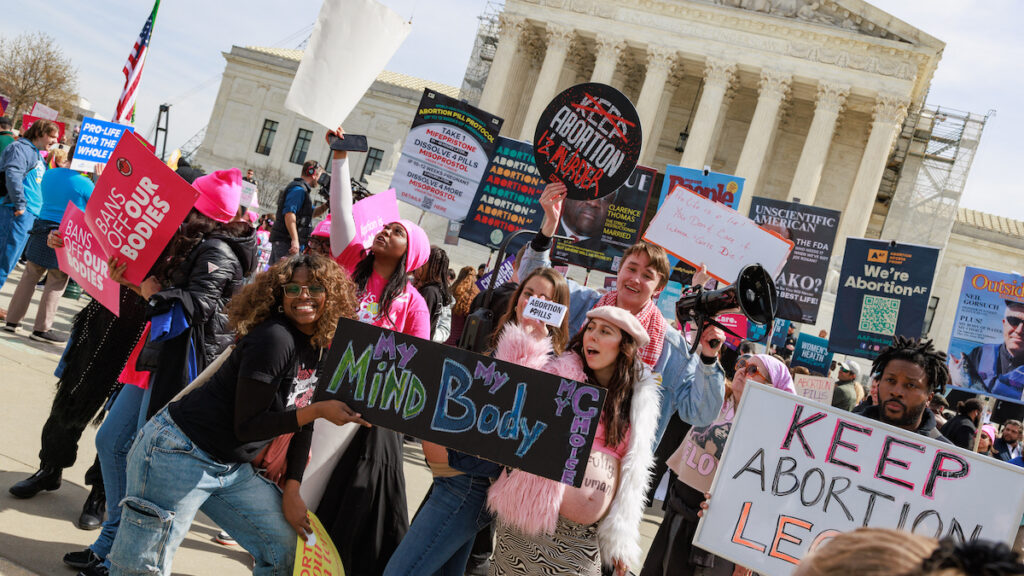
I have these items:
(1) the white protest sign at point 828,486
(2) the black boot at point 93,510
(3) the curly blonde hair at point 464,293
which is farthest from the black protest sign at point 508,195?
(1) the white protest sign at point 828,486

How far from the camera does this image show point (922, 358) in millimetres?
3941

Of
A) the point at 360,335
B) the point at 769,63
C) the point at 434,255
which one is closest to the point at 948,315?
the point at 769,63

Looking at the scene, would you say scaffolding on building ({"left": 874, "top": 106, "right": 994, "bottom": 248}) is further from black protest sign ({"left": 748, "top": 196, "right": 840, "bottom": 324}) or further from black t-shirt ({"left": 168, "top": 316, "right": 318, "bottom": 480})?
black t-shirt ({"left": 168, "top": 316, "right": 318, "bottom": 480})

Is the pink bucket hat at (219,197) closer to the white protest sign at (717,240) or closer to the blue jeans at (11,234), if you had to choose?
the white protest sign at (717,240)

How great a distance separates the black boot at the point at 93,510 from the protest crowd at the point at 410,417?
12 millimetres

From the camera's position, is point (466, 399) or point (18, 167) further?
point (18, 167)

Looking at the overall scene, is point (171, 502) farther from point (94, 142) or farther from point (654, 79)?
point (654, 79)

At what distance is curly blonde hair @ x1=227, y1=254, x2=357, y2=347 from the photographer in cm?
318

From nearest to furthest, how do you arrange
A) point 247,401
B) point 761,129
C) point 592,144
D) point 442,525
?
point 247,401, point 442,525, point 592,144, point 761,129

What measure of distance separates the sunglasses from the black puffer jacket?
45.9 inches

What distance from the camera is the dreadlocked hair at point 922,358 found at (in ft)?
12.9

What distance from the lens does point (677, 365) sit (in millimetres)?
3668

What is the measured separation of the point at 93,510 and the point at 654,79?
33069mm

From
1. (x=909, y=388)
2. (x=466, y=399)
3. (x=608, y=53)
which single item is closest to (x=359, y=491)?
(x=466, y=399)
